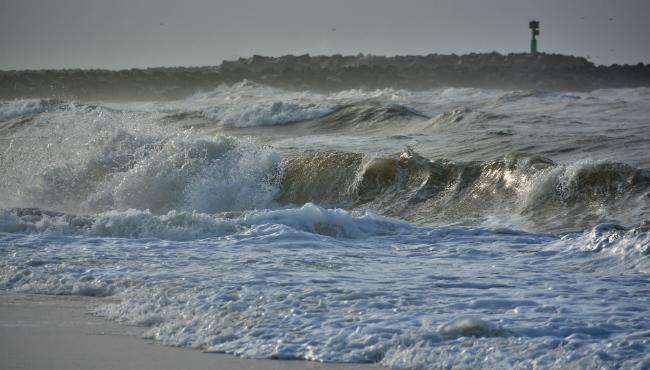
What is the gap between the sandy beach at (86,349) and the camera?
412 cm

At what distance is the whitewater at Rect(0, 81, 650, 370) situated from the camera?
178 inches

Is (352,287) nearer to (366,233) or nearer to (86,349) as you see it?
(86,349)

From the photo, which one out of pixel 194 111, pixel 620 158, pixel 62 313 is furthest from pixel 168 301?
pixel 194 111

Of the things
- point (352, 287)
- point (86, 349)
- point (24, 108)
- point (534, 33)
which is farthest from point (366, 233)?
point (534, 33)

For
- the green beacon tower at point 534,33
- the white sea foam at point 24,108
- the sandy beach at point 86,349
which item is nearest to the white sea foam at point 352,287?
the sandy beach at point 86,349

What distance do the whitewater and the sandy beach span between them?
0.12 meters

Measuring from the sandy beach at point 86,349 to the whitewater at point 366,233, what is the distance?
12cm

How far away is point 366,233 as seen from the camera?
8188mm

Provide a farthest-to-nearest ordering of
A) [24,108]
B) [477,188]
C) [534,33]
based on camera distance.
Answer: [534,33] → [24,108] → [477,188]

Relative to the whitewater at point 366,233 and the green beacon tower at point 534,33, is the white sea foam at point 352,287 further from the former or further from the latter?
the green beacon tower at point 534,33

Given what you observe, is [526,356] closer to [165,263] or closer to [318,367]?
[318,367]

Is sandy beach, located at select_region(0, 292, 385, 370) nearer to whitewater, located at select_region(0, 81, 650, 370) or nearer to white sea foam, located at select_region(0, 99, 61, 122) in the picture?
whitewater, located at select_region(0, 81, 650, 370)

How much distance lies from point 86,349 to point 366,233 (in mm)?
4095

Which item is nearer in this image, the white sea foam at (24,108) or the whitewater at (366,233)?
the whitewater at (366,233)
